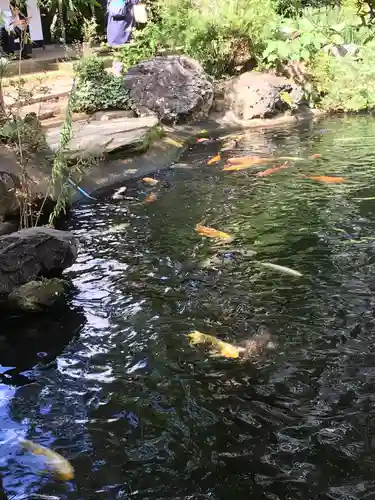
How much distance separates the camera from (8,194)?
5.88 metres

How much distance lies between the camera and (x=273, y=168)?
832 cm

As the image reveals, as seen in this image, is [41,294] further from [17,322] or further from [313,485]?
[313,485]

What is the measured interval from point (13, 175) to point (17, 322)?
2.04 meters

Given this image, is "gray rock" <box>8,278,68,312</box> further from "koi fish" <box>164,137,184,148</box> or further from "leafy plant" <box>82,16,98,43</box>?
"koi fish" <box>164,137,184,148</box>

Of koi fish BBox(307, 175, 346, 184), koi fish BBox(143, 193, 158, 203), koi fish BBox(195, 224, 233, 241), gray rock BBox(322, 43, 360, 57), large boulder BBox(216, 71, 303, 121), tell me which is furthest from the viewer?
gray rock BBox(322, 43, 360, 57)

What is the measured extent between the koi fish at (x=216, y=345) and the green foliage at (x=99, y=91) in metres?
7.42

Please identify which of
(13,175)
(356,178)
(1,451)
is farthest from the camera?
(356,178)

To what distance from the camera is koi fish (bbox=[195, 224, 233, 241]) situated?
232 inches

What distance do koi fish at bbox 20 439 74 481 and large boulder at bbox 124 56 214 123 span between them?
870 centimetres

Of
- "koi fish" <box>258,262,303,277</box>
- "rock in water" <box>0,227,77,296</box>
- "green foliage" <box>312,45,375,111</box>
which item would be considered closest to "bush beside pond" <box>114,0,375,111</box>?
"green foliage" <box>312,45,375,111</box>

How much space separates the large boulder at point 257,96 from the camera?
11898mm

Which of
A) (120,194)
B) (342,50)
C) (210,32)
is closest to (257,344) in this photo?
(120,194)

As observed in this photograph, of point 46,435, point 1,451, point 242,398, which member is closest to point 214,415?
point 242,398

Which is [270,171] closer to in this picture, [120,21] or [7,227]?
[7,227]
